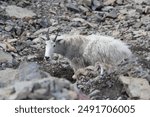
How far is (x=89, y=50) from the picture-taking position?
→ 13.4 meters

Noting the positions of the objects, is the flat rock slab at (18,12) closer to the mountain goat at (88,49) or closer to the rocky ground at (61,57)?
the rocky ground at (61,57)

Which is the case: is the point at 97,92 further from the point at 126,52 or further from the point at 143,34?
the point at 143,34

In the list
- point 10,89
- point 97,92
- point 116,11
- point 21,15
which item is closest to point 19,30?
point 21,15

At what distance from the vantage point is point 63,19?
19844 millimetres

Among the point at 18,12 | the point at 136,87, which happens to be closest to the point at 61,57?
the point at 136,87

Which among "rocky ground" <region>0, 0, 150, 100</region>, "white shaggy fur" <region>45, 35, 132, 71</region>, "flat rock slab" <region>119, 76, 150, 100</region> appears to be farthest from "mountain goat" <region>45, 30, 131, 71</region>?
"flat rock slab" <region>119, 76, 150, 100</region>

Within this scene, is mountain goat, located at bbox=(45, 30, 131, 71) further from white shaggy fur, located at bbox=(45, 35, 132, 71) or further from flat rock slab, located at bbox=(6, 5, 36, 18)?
flat rock slab, located at bbox=(6, 5, 36, 18)

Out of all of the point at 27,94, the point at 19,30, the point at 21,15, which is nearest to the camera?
the point at 27,94

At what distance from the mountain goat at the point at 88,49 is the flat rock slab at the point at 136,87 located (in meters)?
1.90

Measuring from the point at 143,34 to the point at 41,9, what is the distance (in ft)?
18.8

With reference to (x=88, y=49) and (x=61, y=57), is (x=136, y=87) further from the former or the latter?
(x=61, y=57)

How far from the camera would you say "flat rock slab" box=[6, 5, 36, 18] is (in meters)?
19.8

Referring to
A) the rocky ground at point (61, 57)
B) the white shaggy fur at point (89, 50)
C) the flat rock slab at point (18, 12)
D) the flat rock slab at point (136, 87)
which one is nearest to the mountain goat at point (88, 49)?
the white shaggy fur at point (89, 50)

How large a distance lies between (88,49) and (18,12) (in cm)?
725
